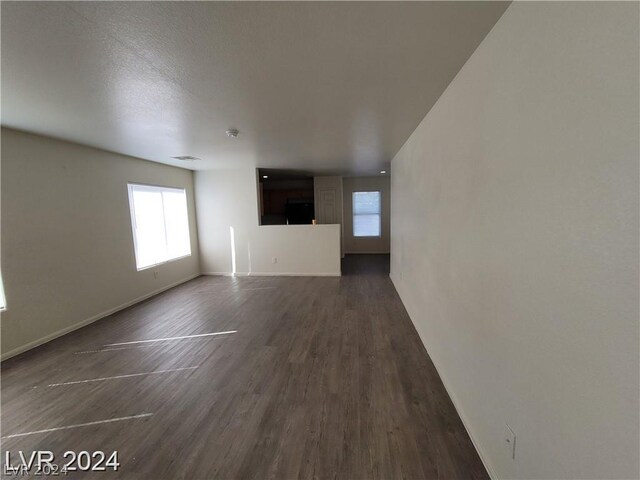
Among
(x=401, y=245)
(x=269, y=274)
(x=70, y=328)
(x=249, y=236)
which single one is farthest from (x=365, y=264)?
(x=70, y=328)

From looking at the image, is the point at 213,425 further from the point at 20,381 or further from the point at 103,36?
the point at 103,36

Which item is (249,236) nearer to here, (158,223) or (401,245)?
(158,223)

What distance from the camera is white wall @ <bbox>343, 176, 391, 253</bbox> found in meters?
8.03

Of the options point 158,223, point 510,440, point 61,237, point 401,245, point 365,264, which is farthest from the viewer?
point 365,264

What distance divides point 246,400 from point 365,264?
5180 mm

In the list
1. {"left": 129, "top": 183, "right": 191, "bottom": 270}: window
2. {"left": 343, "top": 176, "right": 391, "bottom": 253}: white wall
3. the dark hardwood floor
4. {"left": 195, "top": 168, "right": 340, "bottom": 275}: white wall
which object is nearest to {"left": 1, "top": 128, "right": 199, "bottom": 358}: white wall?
{"left": 129, "top": 183, "right": 191, "bottom": 270}: window

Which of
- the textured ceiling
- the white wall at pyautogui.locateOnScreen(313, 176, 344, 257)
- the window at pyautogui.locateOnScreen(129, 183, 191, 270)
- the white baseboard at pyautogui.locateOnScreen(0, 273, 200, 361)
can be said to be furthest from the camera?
the white wall at pyautogui.locateOnScreen(313, 176, 344, 257)

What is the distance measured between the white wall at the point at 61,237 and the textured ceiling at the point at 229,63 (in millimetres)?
513

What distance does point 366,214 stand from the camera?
8258 millimetres

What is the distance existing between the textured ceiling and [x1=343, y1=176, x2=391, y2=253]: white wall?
515 centimetres

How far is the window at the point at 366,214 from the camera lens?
8148mm

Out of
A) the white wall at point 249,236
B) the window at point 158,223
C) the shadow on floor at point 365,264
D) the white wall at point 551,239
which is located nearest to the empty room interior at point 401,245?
the white wall at point 551,239

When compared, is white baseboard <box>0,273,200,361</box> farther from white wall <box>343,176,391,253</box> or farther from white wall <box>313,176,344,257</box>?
white wall <box>343,176,391,253</box>

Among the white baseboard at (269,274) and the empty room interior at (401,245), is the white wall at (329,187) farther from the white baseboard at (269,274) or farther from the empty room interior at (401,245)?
the empty room interior at (401,245)
